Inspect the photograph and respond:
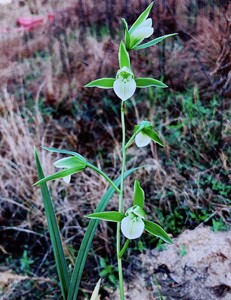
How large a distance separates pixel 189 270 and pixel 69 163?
1.48 ft

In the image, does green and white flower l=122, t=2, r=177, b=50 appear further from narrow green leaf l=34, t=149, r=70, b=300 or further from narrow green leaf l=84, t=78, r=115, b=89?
narrow green leaf l=34, t=149, r=70, b=300

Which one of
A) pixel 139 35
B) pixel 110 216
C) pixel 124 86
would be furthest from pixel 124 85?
pixel 110 216

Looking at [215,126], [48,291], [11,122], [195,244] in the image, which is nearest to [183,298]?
[195,244]

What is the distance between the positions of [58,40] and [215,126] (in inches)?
20.0

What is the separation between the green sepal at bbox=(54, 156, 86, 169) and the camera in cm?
88

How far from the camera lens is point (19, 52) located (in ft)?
4.06

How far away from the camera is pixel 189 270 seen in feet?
3.61

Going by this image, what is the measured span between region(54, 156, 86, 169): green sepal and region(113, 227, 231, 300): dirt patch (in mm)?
382

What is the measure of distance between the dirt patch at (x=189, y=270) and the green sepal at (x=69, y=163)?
0.38 meters

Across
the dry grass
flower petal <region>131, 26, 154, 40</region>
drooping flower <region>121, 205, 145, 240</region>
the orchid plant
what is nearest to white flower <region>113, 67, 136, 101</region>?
the orchid plant

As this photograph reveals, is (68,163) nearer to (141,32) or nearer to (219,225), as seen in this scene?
(141,32)

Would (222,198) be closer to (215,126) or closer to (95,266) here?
(215,126)

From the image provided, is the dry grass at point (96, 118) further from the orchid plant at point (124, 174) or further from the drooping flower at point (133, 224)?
the drooping flower at point (133, 224)

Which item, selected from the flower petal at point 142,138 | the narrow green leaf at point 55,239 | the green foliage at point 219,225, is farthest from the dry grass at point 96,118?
the flower petal at point 142,138
